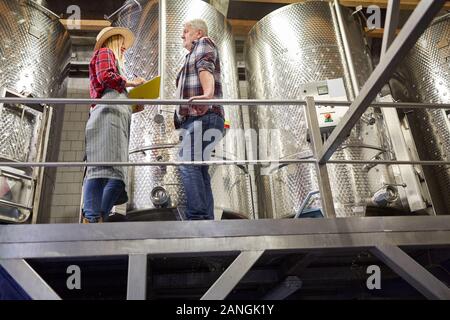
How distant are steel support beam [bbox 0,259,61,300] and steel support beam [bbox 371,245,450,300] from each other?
1786mm

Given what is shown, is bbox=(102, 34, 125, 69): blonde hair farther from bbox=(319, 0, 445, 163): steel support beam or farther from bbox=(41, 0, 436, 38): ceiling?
bbox=(41, 0, 436, 38): ceiling

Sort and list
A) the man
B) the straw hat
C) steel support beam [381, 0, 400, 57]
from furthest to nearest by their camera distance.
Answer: the straw hat
the man
steel support beam [381, 0, 400, 57]

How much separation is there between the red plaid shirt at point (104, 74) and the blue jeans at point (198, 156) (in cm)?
53

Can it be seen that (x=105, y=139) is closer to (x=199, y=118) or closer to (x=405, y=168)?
(x=199, y=118)

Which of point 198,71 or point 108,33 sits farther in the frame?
point 108,33

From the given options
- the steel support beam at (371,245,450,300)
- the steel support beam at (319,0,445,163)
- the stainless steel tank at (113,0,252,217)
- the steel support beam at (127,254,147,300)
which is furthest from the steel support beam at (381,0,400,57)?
the stainless steel tank at (113,0,252,217)

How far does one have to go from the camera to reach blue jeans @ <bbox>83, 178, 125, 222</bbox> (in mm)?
2768

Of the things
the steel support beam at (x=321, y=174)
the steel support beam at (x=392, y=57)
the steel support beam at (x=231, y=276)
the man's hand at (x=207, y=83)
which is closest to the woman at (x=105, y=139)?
the man's hand at (x=207, y=83)

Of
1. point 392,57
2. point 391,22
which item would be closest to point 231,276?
point 392,57

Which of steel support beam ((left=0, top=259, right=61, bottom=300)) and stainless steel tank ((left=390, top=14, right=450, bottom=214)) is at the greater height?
stainless steel tank ((left=390, top=14, right=450, bottom=214))

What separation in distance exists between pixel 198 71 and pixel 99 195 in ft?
3.50

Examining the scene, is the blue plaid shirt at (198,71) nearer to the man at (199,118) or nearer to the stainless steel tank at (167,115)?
the man at (199,118)

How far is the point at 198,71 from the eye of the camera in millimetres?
3018
